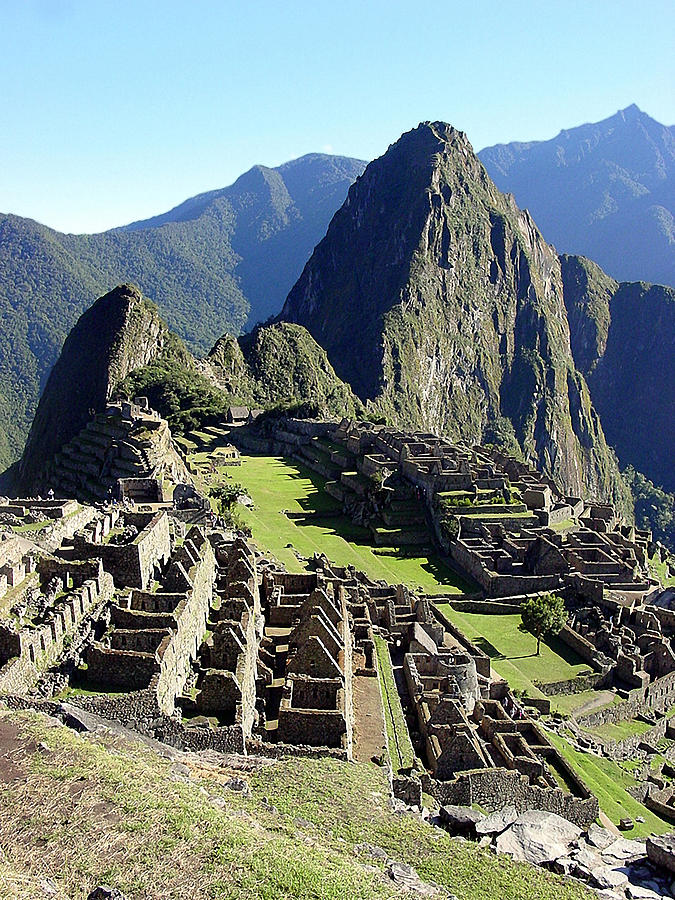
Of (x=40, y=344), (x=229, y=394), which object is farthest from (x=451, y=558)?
(x=40, y=344)

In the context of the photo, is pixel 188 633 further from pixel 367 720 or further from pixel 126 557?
pixel 367 720

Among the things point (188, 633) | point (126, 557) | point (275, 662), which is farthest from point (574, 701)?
point (126, 557)

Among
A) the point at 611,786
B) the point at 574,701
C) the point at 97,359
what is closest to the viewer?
the point at 611,786

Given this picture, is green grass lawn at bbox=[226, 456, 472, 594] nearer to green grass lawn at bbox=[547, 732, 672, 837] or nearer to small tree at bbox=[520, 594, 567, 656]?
small tree at bbox=[520, 594, 567, 656]

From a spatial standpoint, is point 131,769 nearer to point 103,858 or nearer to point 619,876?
Result: point 103,858

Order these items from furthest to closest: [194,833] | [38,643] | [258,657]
A: 1. [258,657]
2. [38,643]
3. [194,833]

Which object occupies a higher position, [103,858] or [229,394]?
[229,394]
